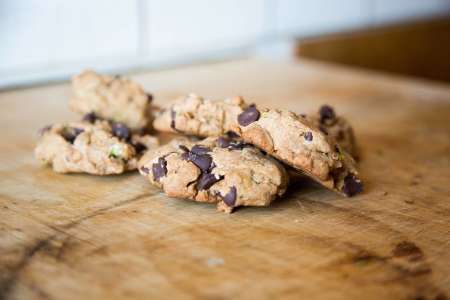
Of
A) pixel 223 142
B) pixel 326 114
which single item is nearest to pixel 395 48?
pixel 326 114

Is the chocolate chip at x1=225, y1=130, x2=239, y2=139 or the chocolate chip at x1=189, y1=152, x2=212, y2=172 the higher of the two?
the chocolate chip at x1=225, y1=130, x2=239, y2=139

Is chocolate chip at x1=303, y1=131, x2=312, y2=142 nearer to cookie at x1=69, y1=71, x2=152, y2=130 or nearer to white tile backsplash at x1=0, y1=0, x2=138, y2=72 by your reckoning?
cookie at x1=69, y1=71, x2=152, y2=130

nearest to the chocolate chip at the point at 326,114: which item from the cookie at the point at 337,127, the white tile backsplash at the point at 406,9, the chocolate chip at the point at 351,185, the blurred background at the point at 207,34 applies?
the cookie at the point at 337,127

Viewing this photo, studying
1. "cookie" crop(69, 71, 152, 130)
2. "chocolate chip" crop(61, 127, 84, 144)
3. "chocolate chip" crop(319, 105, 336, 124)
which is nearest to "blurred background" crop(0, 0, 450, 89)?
"cookie" crop(69, 71, 152, 130)

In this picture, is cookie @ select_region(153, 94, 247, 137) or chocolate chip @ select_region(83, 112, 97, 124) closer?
cookie @ select_region(153, 94, 247, 137)

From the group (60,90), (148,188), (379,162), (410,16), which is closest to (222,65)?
(60,90)

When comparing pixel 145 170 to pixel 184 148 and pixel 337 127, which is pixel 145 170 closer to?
pixel 184 148
